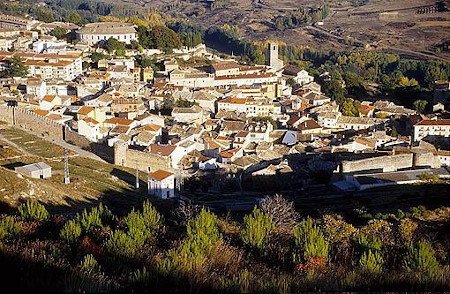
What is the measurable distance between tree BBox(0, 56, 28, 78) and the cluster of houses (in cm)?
32

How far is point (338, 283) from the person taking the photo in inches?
160

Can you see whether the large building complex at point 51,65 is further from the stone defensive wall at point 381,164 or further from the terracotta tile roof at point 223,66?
the stone defensive wall at point 381,164

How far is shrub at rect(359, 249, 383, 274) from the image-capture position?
15.6ft

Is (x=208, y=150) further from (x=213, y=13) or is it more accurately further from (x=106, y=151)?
(x=213, y=13)

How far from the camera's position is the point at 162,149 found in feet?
47.2

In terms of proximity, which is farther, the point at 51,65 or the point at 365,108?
the point at 51,65

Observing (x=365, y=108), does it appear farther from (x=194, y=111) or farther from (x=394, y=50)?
(x=394, y=50)

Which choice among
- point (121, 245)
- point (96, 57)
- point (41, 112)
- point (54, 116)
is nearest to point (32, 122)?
point (54, 116)

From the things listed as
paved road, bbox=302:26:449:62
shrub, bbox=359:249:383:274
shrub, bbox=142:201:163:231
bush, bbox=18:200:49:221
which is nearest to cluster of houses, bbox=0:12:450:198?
shrub, bbox=142:201:163:231

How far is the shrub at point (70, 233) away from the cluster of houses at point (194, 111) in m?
6.04

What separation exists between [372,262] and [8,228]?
10.9ft

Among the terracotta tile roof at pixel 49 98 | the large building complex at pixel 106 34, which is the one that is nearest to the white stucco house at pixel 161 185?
the terracotta tile roof at pixel 49 98

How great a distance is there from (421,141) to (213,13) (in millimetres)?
46966

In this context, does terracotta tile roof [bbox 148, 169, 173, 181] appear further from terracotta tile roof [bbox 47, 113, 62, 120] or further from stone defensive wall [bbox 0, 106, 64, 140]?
terracotta tile roof [bbox 47, 113, 62, 120]
